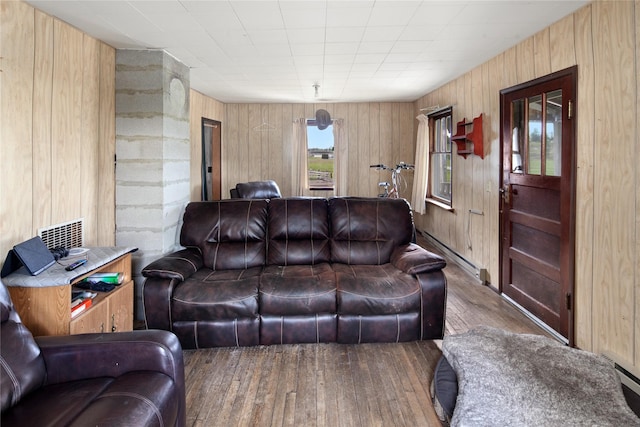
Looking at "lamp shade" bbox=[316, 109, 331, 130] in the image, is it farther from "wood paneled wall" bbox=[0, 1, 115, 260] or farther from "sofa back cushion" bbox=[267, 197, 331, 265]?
"wood paneled wall" bbox=[0, 1, 115, 260]

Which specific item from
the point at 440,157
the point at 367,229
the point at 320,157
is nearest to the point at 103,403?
the point at 367,229

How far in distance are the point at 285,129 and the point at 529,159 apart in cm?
491

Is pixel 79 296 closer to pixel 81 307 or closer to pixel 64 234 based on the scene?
pixel 81 307

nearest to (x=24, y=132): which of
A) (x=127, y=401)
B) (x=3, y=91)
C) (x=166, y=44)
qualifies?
(x=3, y=91)

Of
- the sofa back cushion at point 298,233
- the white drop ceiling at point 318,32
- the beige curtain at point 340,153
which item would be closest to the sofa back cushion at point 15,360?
the sofa back cushion at point 298,233

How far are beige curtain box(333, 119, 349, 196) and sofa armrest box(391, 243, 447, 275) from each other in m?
4.28

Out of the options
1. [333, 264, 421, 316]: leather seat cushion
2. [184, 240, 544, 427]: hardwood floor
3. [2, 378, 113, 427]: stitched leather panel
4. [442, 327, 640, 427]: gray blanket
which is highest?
[333, 264, 421, 316]: leather seat cushion

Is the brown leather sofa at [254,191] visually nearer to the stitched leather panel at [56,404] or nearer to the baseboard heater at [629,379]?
the stitched leather panel at [56,404]

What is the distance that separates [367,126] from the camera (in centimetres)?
750

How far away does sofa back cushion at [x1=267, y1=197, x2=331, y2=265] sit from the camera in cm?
338

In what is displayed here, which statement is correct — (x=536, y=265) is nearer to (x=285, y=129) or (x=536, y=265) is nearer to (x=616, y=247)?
(x=616, y=247)

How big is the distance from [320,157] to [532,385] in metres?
6.28

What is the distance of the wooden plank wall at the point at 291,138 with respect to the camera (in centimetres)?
747

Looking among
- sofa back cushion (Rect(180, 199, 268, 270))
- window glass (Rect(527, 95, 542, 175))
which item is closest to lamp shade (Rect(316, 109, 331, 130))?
sofa back cushion (Rect(180, 199, 268, 270))
